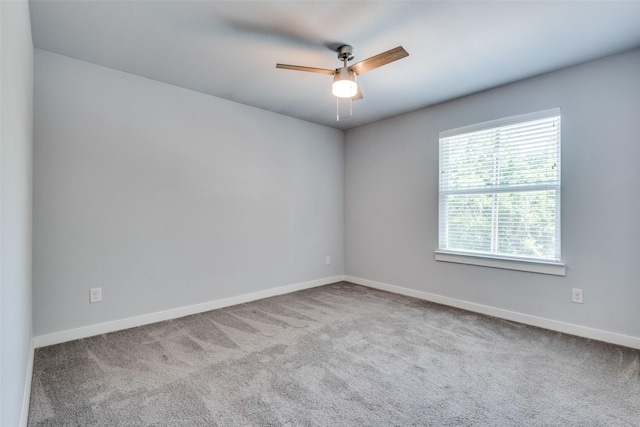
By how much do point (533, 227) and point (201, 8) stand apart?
3.40 metres

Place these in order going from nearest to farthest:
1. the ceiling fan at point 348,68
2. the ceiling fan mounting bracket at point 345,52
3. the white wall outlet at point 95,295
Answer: the ceiling fan at point 348,68
the ceiling fan mounting bracket at point 345,52
the white wall outlet at point 95,295

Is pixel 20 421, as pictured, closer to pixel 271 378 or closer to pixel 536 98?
pixel 271 378

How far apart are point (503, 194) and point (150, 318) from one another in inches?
150

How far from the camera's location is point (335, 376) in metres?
2.10

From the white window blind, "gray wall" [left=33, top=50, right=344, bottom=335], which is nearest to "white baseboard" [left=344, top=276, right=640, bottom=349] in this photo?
the white window blind

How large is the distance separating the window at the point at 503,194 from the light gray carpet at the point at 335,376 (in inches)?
30.0

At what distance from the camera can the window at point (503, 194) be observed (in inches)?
115

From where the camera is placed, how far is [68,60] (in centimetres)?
263

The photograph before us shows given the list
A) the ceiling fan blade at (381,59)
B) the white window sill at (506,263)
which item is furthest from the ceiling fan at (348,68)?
the white window sill at (506,263)

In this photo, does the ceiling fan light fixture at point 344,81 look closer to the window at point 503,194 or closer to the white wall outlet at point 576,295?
the window at point 503,194

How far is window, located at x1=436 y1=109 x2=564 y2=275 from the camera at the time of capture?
292cm

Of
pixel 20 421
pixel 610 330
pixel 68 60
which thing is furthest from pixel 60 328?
pixel 610 330

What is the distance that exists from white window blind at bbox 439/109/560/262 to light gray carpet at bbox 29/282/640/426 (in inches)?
32.8

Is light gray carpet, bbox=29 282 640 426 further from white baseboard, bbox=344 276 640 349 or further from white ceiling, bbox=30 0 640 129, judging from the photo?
white ceiling, bbox=30 0 640 129
